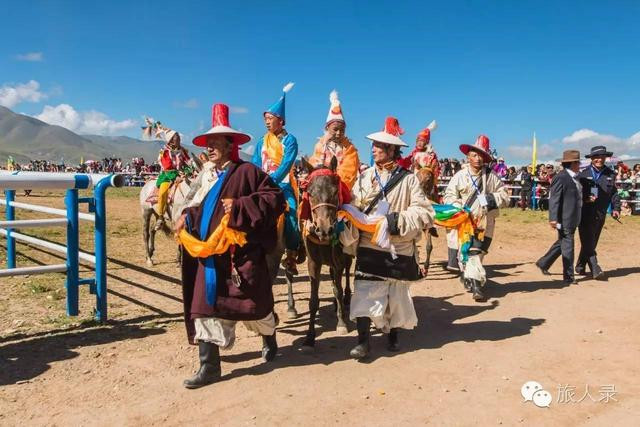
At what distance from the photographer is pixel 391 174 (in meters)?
5.11

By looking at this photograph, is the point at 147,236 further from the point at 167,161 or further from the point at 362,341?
the point at 362,341

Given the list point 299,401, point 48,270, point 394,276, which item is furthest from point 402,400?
point 48,270

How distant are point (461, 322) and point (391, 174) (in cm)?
229

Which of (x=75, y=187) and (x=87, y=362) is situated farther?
(x=75, y=187)

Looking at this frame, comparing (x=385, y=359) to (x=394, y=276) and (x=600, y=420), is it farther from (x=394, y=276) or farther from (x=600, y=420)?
(x=600, y=420)

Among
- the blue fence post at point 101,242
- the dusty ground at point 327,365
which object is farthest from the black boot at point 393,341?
the blue fence post at point 101,242

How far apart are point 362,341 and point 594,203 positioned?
6060mm

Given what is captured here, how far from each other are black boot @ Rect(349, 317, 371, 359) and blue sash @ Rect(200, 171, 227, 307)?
149 centimetres

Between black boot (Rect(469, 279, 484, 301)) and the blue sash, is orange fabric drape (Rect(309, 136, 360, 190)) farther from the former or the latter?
black boot (Rect(469, 279, 484, 301))

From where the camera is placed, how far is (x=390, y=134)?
5.32 meters

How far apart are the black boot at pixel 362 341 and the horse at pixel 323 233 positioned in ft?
1.64

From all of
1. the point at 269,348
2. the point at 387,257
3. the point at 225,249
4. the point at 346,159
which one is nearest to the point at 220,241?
the point at 225,249

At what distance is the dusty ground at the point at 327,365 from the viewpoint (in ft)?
12.2

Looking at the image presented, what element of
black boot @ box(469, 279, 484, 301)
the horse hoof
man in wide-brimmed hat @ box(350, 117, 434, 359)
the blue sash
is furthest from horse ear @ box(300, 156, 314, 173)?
black boot @ box(469, 279, 484, 301)
